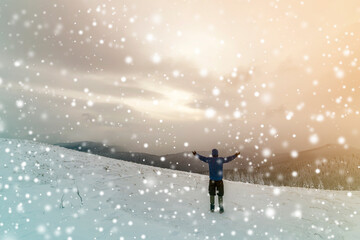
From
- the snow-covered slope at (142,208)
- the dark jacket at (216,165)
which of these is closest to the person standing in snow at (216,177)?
the dark jacket at (216,165)

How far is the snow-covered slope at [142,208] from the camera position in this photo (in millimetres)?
7543

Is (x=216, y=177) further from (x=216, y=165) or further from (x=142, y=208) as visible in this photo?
(x=142, y=208)

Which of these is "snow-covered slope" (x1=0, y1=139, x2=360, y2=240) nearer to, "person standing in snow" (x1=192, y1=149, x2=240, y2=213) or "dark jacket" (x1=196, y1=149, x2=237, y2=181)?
"person standing in snow" (x1=192, y1=149, x2=240, y2=213)

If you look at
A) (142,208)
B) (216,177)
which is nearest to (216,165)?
(216,177)

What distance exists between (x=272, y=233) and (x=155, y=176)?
327 inches

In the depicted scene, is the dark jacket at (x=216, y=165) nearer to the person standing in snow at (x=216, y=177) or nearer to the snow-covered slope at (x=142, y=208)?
the person standing in snow at (x=216, y=177)

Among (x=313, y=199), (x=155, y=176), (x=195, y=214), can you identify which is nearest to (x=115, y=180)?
(x=155, y=176)

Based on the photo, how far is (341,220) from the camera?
9.62 metres

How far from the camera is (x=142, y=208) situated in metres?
9.63

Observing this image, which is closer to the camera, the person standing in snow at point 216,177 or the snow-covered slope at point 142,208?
the snow-covered slope at point 142,208

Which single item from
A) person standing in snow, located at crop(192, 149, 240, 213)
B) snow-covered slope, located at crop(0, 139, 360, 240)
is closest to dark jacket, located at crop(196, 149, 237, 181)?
person standing in snow, located at crop(192, 149, 240, 213)

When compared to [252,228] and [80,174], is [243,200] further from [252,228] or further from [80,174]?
[80,174]

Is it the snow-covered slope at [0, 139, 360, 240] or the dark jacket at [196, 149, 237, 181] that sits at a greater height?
the dark jacket at [196, 149, 237, 181]

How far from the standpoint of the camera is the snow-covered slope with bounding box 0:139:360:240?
754cm
